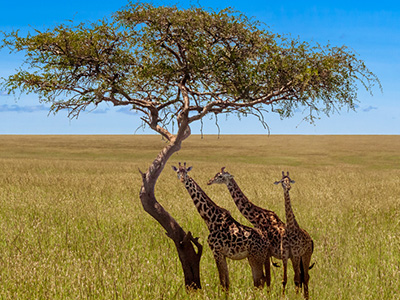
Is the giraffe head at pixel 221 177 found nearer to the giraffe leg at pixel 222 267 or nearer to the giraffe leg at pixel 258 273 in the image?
the giraffe leg at pixel 222 267

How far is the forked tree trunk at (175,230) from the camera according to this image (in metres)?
5.88

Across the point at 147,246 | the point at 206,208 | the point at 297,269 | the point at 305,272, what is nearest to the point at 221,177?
the point at 206,208

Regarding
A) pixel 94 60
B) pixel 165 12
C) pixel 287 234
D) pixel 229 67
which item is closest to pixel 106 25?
pixel 94 60

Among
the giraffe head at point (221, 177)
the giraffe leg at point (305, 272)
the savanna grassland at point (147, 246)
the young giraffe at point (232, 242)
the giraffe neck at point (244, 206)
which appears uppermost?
the giraffe head at point (221, 177)

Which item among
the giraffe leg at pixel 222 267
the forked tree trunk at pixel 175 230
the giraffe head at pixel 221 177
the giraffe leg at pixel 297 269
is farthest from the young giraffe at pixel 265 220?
the forked tree trunk at pixel 175 230

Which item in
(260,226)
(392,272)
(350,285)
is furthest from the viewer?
(392,272)

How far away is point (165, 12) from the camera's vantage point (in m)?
7.29

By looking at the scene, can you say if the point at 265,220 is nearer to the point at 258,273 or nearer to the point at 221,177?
the point at 258,273

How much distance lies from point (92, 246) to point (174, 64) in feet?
14.5

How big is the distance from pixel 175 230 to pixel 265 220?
5.92 ft

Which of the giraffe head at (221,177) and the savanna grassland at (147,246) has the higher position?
the giraffe head at (221,177)

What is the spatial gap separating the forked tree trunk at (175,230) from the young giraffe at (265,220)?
909 mm

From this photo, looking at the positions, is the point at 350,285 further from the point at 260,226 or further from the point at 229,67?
the point at 229,67

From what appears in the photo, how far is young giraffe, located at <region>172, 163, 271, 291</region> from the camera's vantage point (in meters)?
4.93
